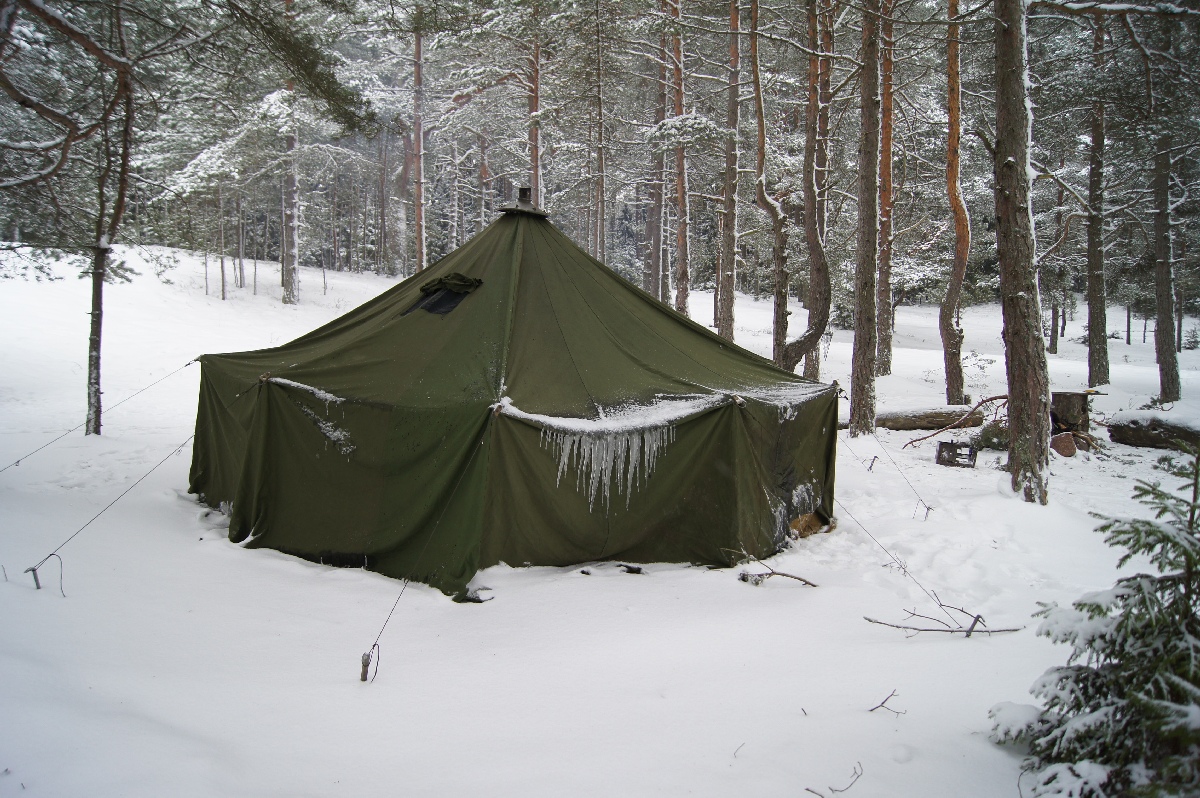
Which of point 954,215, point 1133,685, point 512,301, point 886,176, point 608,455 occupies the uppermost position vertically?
point 886,176

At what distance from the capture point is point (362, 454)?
14.6ft

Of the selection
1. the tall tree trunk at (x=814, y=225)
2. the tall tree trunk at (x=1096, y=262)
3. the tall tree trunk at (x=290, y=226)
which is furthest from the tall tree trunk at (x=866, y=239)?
the tall tree trunk at (x=290, y=226)

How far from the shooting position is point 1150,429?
8.63m

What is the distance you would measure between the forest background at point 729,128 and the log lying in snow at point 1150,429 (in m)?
2.91

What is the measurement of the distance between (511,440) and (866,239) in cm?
664

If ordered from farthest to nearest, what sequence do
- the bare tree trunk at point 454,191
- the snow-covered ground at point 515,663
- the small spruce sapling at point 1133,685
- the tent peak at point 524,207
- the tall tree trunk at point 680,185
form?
the bare tree trunk at point 454,191, the tall tree trunk at point 680,185, the tent peak at point 524,207, the snow-covered ground at point 515,663, the small spruce sapling at point 1133,685

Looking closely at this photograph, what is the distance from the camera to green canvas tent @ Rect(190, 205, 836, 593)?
13.6 ft

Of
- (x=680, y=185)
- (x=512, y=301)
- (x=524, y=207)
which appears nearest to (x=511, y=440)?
(x=512, y=301)

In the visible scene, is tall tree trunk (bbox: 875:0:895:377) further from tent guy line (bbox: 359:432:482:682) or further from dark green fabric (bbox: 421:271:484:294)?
tent guy line (bbox: 359:432:482:682)

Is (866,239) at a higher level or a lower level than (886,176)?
lower

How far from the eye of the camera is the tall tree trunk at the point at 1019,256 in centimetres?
535

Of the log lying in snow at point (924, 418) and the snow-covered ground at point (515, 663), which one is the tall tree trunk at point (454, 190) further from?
the snow-covered ground at point (515, 663)

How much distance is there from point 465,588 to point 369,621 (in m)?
0.57

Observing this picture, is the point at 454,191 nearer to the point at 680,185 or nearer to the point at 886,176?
the point at 680,185
